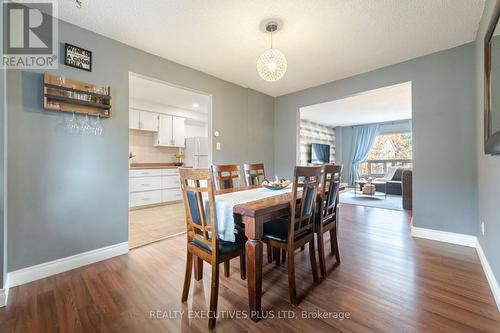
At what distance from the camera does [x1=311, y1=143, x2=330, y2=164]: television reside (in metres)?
7.73

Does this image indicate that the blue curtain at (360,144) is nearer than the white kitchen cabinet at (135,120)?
No

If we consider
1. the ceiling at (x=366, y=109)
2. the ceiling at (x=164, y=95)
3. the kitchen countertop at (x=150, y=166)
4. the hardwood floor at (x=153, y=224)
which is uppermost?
the ceiling at (x=366, y=109)

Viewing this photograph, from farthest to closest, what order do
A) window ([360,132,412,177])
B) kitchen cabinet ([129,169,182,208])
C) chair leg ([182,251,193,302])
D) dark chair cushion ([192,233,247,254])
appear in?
window ([360,132,412,177]) < kitchen cabinet ([129,169,182,208]) < chair leg ([182,251,193,302]) < dark chair cushion ([192,233,247,254])

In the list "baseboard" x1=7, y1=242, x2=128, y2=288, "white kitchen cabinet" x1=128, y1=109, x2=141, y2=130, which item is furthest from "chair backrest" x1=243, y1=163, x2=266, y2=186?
"white kitchen cabinet" x1=128, y1=109, x2=141, y2=130

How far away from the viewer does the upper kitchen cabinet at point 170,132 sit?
5324 millimetres

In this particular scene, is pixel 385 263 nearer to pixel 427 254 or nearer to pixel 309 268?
pixel 427 254

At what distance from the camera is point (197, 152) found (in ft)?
18.3

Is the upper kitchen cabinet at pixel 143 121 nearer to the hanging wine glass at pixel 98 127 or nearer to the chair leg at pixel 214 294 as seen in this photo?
the hanging wine glass at pixel 98 127

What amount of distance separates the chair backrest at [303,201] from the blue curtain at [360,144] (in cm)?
749

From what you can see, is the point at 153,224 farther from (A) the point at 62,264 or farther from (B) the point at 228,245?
(B) the point at 228,245

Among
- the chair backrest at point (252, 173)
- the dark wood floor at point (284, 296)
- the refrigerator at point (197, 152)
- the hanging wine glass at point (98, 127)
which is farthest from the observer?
the refrigerator at point (197, 152)

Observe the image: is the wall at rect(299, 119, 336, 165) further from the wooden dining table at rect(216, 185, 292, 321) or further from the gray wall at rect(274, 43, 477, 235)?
the wooden dining table at rect(216, 185, 292, 321)

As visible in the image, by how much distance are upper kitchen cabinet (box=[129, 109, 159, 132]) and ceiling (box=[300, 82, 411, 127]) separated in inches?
144

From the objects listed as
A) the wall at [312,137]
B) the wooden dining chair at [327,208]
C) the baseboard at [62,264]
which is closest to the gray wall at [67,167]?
the baseboard at [62,264]
